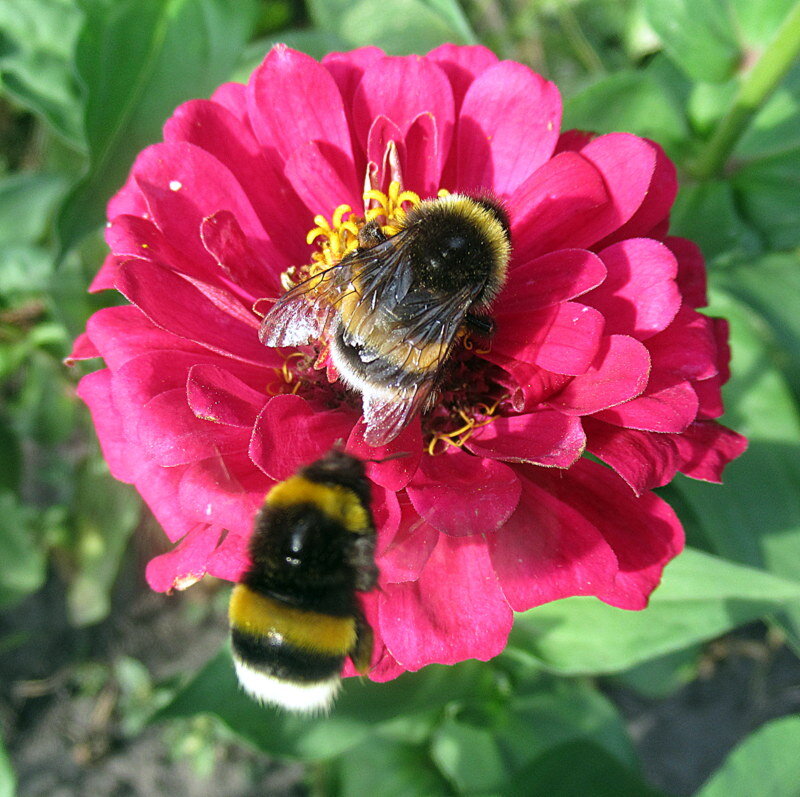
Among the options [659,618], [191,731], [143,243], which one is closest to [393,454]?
[143,243]

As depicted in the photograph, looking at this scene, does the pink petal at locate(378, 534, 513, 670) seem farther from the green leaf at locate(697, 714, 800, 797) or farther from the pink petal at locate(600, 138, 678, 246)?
the green leaf at locate(697, 714, 800, 797)

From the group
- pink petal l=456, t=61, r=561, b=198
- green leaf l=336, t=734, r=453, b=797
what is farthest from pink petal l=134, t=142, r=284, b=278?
green leaf l=336, t=734, r=453, b=797

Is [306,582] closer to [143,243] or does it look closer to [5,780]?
[143,243]

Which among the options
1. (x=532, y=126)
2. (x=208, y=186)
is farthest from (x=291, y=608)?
(x=532, y=126)

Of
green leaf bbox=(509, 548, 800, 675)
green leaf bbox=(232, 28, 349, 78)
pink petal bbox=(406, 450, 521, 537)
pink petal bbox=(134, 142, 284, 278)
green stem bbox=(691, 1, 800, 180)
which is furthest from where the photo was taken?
green leaf bbox=(232, 28, 349, 78)

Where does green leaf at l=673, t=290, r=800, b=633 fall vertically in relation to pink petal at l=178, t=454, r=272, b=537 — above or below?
below

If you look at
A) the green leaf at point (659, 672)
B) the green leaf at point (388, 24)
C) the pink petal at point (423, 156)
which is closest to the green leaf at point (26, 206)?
the green leaf at point (388, 24)

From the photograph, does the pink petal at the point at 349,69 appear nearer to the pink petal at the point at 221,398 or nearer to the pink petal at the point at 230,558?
the pink petal at the point at 221,398

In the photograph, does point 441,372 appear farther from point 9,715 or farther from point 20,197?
point 9,715
